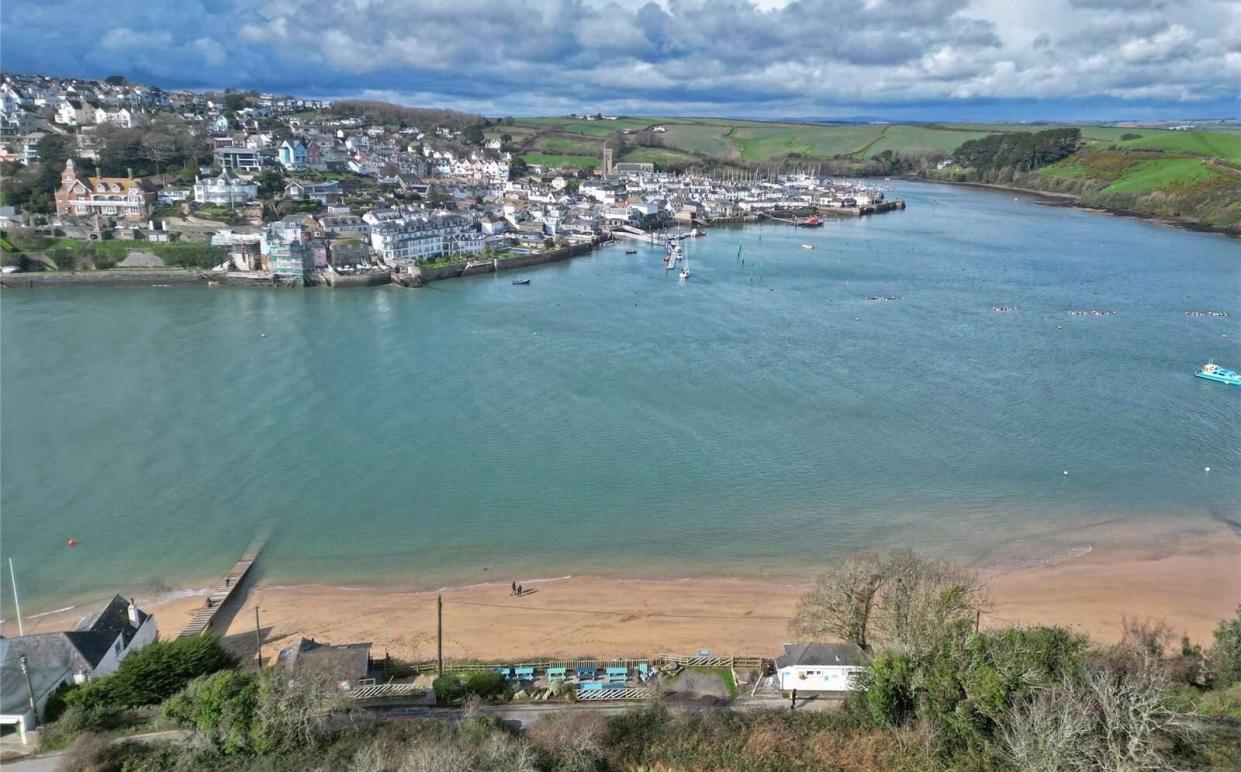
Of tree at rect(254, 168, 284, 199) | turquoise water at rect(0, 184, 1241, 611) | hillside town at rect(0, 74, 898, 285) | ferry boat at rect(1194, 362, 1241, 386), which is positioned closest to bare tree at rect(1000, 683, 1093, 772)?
turquoise water at rect(0, 184, 1241, 611)

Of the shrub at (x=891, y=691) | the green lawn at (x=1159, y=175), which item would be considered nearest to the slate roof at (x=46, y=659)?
the shrub at (x=891, y=691)

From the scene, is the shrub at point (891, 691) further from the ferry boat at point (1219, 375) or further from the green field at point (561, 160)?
the green field at point (561, 160)

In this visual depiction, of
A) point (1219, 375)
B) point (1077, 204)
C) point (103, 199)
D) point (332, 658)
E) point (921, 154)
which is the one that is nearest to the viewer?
point (332, 658)

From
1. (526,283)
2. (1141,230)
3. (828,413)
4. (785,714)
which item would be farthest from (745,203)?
(785,714)

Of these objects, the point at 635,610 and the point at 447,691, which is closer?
the point at 447,691

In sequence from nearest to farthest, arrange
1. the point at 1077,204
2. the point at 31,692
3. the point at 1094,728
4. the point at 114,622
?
1. the point at 1094,728
2. the point at 31,692
3. the point at 114,622
4. the point at 1077,204

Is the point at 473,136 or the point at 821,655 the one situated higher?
the point at 473,136

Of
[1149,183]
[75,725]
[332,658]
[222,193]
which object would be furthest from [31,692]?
[1149,183]

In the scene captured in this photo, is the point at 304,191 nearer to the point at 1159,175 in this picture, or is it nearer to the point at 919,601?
the point at 919,601
